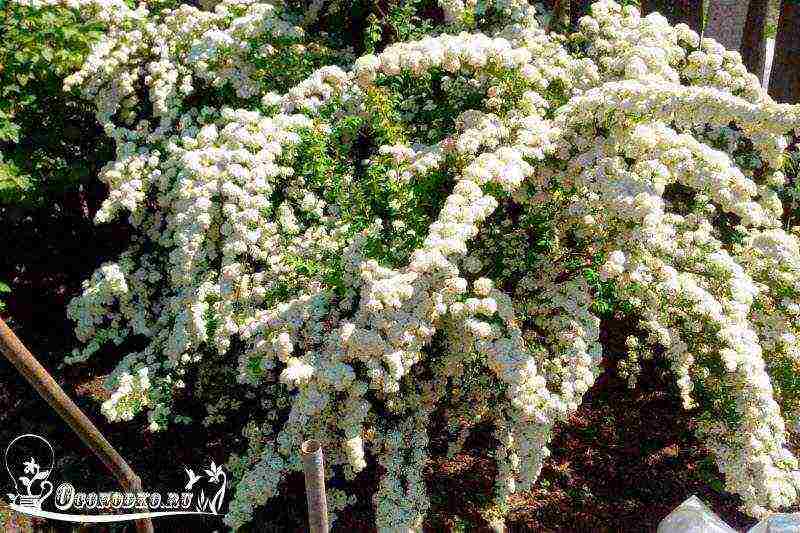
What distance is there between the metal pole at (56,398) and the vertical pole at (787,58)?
4677 millimetres

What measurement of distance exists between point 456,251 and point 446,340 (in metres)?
0.59

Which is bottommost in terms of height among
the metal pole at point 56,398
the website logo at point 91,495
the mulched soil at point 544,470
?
the mulched soil at point 544,470

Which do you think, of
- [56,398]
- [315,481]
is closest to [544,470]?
[315,481]

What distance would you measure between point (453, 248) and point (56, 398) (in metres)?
1.34

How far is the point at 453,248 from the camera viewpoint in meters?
2.48

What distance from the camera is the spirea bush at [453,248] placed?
261 cm

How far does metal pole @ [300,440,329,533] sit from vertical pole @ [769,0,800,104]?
170 inches

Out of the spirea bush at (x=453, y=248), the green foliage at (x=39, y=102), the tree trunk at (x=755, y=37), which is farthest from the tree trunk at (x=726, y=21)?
the green foliage at (x=39, y=102)

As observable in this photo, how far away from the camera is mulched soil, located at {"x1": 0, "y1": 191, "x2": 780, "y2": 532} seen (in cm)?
343

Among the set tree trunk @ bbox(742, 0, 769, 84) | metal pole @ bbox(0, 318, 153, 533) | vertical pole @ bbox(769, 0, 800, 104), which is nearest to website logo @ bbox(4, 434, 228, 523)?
metal pole @ bbox(0, 318, 153, 533)

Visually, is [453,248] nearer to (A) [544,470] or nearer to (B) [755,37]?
(A) [544,470]

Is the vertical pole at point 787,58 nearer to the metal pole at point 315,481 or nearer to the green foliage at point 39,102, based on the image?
the metal pole at point 315,481

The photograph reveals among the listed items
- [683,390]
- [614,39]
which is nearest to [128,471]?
[683,390]

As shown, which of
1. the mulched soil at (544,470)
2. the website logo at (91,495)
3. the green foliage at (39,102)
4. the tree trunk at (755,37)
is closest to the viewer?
the website logo at (91,495)
